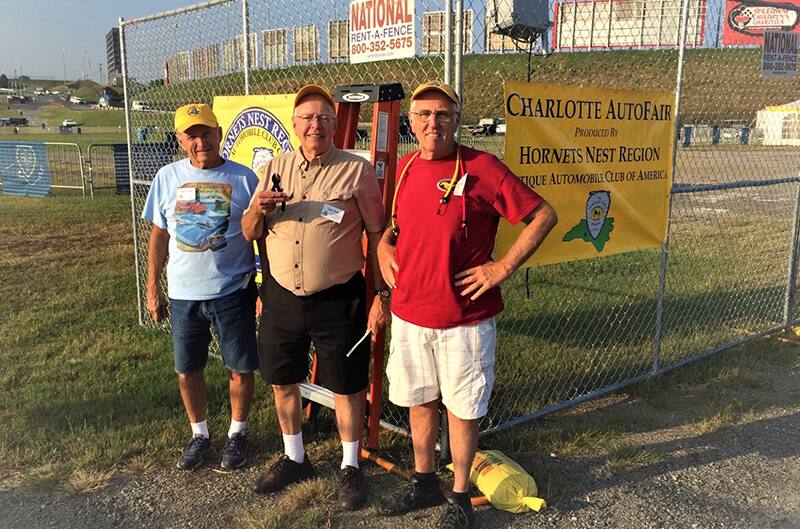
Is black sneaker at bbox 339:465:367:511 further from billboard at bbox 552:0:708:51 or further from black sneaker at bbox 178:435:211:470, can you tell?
billboard at bbox 552:0:708:51

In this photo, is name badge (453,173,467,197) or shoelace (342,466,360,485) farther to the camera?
shoelace (342,466,360,485)

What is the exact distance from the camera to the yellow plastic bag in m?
3.31

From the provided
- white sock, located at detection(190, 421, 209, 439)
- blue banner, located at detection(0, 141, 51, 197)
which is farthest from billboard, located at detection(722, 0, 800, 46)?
blue banner, located at detection(0, 141, 51, 197)

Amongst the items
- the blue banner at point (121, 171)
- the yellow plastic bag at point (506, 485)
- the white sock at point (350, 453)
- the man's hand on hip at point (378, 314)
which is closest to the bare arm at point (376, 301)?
the man's hand on hip at point (378, 314)

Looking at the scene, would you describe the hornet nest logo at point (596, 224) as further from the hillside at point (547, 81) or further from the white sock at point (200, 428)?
the white sock at point (200, 428)

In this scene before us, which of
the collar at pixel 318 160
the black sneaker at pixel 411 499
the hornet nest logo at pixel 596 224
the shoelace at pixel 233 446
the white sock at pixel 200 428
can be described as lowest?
the black sneaker at pixel 411 499

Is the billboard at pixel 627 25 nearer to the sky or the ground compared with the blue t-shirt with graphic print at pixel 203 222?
nearer to the sky

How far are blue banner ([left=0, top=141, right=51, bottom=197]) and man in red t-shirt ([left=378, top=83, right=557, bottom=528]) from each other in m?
16.0

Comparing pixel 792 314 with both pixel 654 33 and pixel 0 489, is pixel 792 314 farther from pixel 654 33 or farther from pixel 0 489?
pixel 0 489

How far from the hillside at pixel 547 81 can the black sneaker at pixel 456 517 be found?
2.21m

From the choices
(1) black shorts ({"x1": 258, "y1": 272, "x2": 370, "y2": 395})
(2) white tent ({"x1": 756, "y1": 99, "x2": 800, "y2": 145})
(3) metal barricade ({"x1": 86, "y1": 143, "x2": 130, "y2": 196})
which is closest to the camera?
(1) black shorts ({"x1": 258, "y1": 272, "x2": 370, "y2": 395})

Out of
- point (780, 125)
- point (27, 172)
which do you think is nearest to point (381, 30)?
point (780, 125)

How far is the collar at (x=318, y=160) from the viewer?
313cm

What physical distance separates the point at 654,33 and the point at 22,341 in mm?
5978
